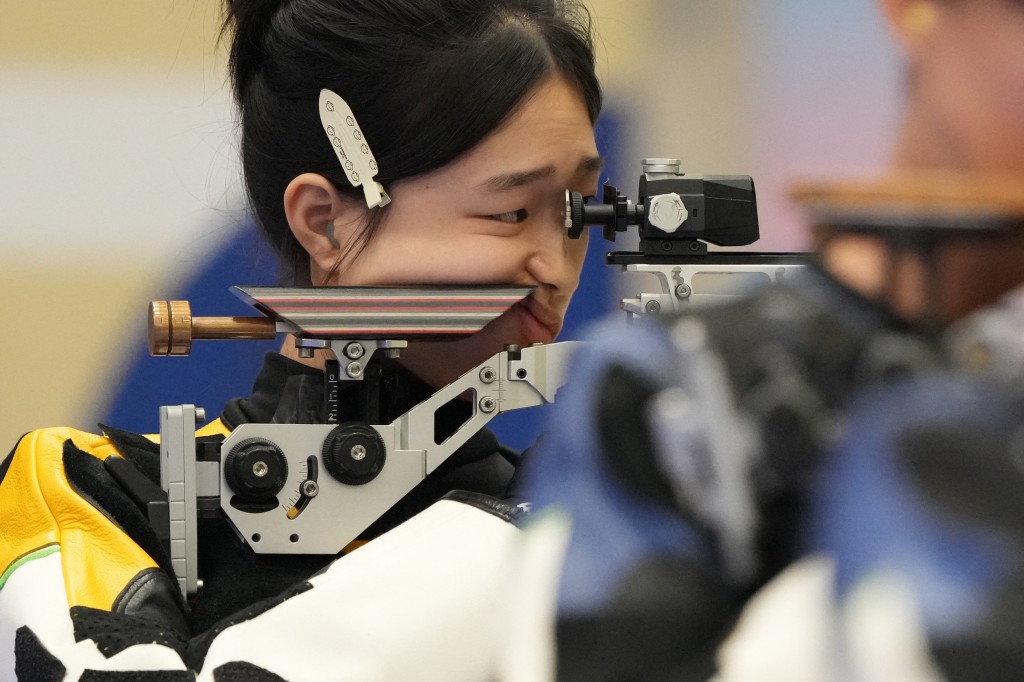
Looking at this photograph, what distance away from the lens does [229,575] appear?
0.94m

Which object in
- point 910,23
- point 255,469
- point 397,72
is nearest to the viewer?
point 910,23

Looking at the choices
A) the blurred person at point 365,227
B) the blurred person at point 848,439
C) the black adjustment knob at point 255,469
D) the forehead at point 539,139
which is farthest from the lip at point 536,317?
the blurred person at point 848,439

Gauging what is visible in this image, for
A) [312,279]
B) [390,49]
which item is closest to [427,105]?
[390,49]

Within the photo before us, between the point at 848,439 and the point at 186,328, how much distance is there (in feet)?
2.44

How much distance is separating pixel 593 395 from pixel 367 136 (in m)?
0.77

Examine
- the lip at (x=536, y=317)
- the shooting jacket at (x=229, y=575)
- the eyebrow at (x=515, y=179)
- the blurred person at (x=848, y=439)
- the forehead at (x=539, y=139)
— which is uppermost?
the forehead at (x=539, y=139)

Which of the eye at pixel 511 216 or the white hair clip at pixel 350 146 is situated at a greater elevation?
the white hair clip at pixel 350 146

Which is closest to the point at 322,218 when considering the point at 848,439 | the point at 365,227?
the point at 365,227

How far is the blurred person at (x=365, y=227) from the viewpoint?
0.90 meters

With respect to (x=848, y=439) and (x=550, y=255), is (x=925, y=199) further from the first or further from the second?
(x=550, y=255)

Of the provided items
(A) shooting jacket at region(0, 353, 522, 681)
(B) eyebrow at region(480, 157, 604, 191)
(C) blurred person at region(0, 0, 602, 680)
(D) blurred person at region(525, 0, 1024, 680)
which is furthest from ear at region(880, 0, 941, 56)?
(B) eyebrow at region(480, 157, 604, 191)

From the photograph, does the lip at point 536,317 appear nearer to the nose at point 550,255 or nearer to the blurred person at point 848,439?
the nose at point 550,255

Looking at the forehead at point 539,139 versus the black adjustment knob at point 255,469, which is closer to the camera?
the black adjustment knob at point 255,469

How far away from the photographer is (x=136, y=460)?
1.04 meters
